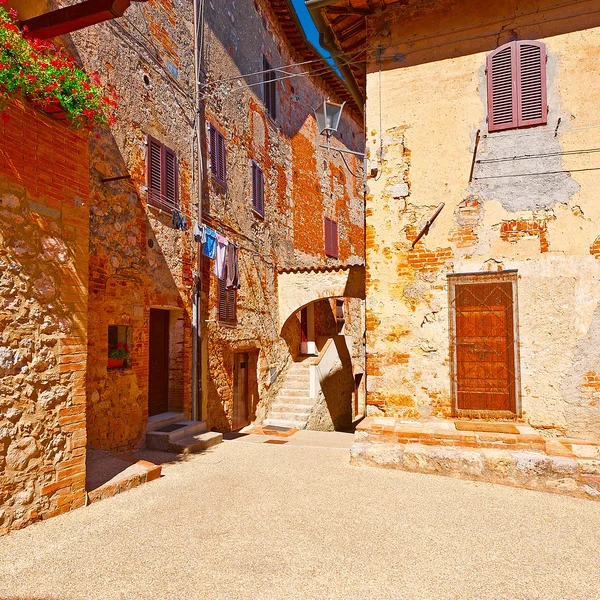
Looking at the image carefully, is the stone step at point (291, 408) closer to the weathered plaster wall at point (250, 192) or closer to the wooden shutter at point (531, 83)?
the weathered plaster wall at point (250, 192)

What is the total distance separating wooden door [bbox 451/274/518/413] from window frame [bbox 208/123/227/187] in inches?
233

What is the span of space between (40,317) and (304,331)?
36.4ft

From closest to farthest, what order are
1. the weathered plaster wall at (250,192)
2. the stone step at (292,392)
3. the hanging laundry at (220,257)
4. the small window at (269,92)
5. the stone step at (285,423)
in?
1. the hanging laundry at (220,257)
2. the weathered plaster wall at (250,192)
3. the stone step at (285,423)
4. the stone step at (292,392)
5. the small window at (269,92)

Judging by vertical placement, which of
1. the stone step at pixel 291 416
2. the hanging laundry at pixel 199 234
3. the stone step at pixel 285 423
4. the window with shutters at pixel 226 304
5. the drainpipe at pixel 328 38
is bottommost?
the stone step at pixel 285 423

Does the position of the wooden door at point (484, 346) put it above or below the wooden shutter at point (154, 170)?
below

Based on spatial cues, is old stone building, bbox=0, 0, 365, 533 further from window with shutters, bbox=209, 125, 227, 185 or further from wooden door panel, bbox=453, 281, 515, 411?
wooden door panel, bbox=453, 281, 515, 411

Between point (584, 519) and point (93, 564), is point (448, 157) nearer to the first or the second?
point (584, 519)

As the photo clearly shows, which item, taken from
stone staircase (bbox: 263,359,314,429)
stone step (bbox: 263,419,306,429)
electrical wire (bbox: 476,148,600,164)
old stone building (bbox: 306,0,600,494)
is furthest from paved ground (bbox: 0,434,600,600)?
stone staircase (bbox: 263,359,314,429)

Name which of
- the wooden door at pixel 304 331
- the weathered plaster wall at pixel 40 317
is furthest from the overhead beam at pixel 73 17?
the wooden door at pixel 304 331

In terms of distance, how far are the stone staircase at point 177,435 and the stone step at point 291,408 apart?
4097mm

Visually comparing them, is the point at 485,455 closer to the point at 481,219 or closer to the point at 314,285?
the point at 481,219

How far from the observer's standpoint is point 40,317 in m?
4.19

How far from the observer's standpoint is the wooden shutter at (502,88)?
6.42 metres

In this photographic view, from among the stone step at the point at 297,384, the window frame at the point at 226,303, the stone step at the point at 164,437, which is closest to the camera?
the stone step at the point at 164,437
